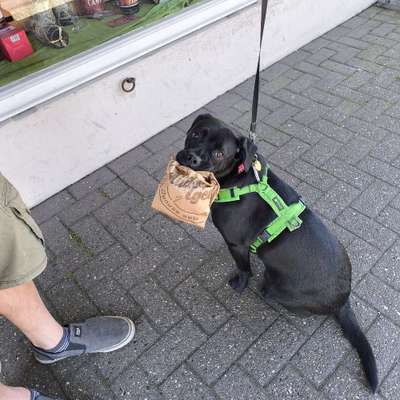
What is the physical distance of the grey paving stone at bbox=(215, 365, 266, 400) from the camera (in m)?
2.12

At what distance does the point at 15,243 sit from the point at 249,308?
1.49 metres

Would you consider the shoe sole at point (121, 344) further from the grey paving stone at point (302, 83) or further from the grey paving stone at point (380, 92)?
the grey paving stone at point (380, 92)

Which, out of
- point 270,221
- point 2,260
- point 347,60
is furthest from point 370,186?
point 2,260

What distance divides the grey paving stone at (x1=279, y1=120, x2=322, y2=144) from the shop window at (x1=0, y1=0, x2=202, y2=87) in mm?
1475

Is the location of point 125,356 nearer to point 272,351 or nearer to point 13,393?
point 13,393

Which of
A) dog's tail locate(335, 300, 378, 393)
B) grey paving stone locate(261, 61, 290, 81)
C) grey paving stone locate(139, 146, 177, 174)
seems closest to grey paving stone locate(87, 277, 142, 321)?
grey paving stone locate(139, 146, 177, 174)

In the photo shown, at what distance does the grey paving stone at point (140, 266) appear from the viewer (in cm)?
267

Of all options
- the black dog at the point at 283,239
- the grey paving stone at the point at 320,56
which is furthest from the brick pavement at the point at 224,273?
the grey paving stone at the point at 320,56

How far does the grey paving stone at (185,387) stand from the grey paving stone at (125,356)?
0.25 meters

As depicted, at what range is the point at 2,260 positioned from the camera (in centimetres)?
160

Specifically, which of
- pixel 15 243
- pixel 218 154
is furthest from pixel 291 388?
pixel 15 243

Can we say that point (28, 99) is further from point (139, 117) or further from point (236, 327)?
point (236, 327)

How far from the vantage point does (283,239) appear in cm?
207

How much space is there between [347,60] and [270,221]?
130 inches
